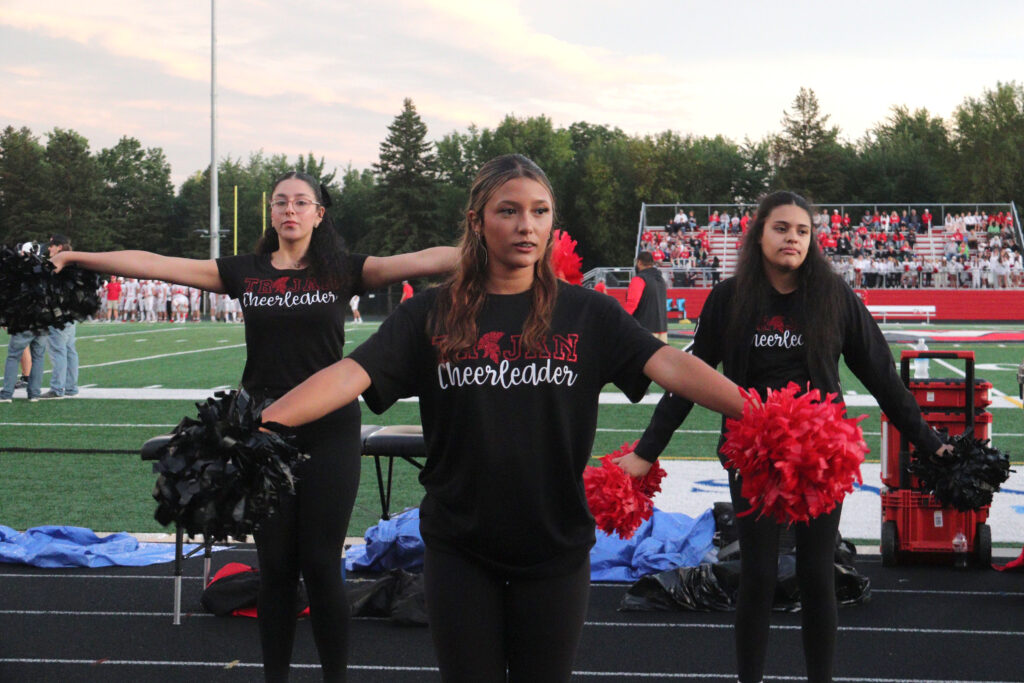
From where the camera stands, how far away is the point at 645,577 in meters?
5.37

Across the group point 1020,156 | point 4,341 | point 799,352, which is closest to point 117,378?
point 4,341

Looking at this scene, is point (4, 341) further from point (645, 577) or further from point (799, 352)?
point (799, 352)

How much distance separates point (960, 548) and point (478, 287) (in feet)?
14.7

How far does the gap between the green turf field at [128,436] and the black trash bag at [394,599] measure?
160 centimetres

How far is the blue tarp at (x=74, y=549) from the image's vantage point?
19.9ft

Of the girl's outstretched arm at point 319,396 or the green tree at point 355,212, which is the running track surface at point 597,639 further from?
the green tree at point 355,212

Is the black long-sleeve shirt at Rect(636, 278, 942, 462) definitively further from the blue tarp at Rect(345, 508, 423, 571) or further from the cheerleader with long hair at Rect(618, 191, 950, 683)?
the blue tarp at Rect(345, 508, 423, 571)

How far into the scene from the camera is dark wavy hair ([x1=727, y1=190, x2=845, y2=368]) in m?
3.51

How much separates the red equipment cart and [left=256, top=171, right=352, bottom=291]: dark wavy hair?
3.39m

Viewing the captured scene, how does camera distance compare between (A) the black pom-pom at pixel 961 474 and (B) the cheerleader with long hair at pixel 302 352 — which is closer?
(B) the cheerleader with long hair at pixel 302 352

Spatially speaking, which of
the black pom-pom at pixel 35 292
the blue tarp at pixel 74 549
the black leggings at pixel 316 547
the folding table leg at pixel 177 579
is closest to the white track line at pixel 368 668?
the folding table leg at pixel 177 579

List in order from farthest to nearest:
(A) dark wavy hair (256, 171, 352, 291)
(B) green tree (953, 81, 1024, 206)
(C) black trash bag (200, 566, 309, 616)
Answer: (B) green tree (953, 81, 1024, 206) → (C) black trash bag (200, 566, 309, 616) → (A) dark wavy hair (256, 171, 352, 291)

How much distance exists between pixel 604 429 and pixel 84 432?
16.5ft

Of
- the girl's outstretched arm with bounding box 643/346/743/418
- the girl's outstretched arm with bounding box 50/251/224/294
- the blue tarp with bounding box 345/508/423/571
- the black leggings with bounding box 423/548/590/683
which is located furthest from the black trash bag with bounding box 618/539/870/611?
the girl's outstretched arm with bounding box 643/346/743/418
